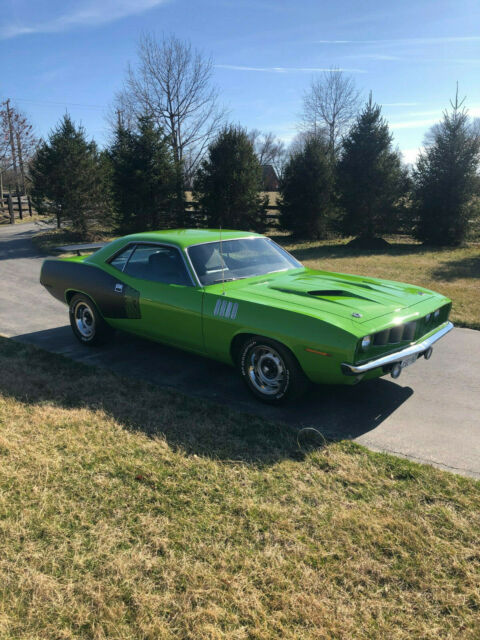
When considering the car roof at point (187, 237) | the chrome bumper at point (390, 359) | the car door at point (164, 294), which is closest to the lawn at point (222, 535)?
the chrome bumper at point (390, 359)

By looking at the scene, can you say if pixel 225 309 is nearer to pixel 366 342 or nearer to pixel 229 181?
pixel 366 342

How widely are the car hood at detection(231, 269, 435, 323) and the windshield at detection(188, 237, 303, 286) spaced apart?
21cm

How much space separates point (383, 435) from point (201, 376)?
1988 mm

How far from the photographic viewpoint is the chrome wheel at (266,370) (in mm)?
4152

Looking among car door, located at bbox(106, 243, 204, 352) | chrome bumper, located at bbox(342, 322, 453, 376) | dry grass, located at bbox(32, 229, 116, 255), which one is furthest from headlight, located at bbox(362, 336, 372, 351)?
dry grass, located at bbox(32, 229, 116, 255)

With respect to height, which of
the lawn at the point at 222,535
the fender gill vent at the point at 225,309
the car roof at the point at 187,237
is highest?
the car roof at the point at 187,237

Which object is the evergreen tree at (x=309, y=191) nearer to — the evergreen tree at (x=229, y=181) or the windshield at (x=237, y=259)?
the evergreen tree at (x=229, y=181)

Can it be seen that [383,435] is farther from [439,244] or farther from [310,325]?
[439,244]

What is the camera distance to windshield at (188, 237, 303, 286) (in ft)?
16.1

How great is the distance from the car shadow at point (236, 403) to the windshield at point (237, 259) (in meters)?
1.05

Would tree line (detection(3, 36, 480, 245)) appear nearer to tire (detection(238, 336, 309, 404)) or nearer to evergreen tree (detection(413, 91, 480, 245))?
evergreen tree (detection(413, 91, 480, 245))

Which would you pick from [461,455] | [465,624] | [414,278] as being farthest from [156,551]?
[414,278]

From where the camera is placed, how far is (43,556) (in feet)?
8.39

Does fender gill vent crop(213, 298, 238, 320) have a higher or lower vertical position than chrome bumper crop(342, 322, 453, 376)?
higher
